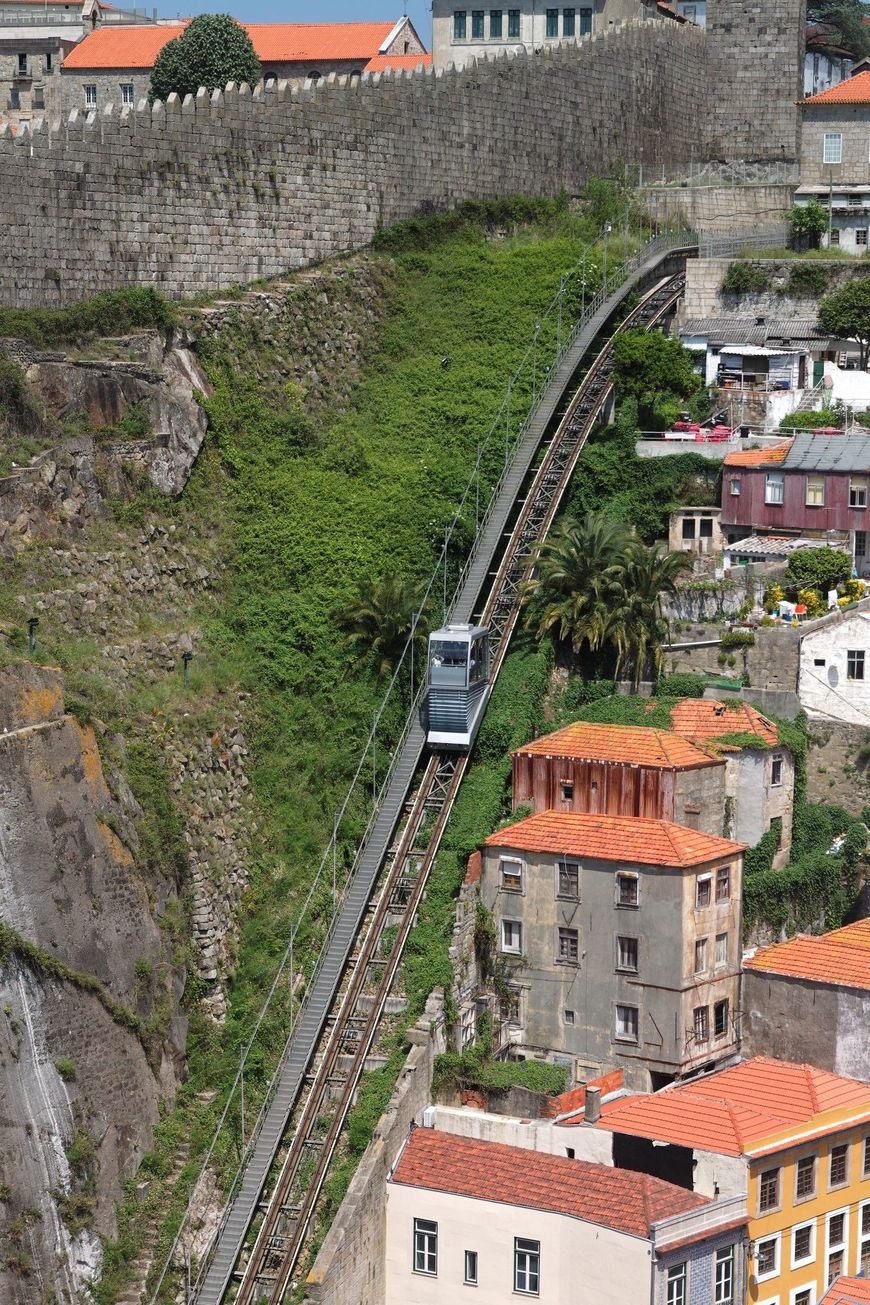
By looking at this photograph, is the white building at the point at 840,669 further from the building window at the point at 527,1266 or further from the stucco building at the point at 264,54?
the stucco building at the point at 264,54

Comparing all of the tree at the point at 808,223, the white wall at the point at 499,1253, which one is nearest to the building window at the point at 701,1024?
the white wall at the point at 499,1253

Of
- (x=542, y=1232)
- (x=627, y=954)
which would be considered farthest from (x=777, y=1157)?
(x=627, y=954)

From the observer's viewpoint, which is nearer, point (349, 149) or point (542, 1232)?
point (542, 1232)

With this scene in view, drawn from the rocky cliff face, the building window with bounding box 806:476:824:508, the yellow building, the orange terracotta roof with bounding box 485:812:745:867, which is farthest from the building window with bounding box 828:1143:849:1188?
the building window with bounding box 806:476:824:508

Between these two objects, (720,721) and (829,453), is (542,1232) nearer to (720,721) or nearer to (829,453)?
(720,721)

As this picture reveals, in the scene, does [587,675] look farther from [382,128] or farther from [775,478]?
[382,128]
